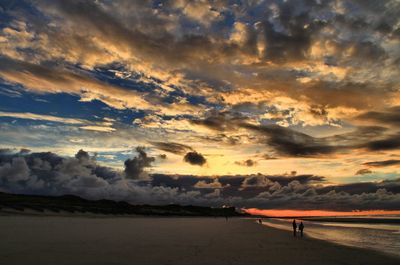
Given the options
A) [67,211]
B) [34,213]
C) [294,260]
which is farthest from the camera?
[67,211]

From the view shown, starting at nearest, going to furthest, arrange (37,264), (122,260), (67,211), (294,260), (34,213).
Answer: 1. (37,264)
2. (122,260)
3. (294,260)
4. (34,213)
5. (67,211)

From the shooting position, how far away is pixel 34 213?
79.3m

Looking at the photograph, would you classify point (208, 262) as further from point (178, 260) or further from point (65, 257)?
point (65, 257)

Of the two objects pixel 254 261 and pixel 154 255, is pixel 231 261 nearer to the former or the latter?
pixel 254 261

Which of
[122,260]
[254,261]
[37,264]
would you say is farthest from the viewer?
[254,261]

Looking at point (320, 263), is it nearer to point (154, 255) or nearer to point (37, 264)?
point (154, 255)

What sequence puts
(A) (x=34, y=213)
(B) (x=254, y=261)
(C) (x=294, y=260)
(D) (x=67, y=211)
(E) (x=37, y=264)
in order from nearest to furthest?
(E) (x=37, y=264), (B) (x=254, y=261), (C) (x=294, y=260), (A) (x=34, y=213), (D) (x=67, y=211)

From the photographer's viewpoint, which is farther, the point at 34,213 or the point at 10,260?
the point at 34,213

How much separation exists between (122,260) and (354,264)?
14.1 meters

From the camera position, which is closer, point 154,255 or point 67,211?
point 154,255

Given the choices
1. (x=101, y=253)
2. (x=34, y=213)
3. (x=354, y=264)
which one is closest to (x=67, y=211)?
(x=34, y=213)

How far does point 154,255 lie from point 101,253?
10.7 feet

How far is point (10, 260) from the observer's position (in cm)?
1772

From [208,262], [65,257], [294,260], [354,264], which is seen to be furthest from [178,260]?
[354,264]
